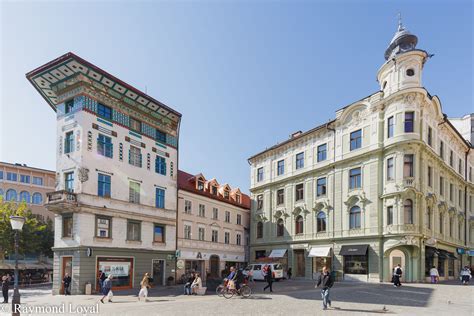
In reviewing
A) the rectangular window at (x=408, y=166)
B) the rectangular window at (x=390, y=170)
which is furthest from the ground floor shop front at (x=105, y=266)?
the rectangular window at (x=408, y=166)

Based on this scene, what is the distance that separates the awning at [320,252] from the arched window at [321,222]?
1.90 metres

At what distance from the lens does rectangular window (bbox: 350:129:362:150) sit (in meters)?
35.5

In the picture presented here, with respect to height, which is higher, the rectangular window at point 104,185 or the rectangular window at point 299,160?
the rectangular window at point 299,160

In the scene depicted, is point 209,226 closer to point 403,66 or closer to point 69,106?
point 69,106

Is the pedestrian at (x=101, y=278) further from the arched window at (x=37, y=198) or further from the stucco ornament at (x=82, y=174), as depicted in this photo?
the arched window at (x=37, y=198)

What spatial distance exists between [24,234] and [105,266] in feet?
54.0

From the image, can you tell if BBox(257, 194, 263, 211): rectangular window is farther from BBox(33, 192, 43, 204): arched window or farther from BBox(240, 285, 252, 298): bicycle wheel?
BBox(33, 192, 43, 204): arched window

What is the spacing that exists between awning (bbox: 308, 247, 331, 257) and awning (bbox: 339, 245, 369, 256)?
5.48ft

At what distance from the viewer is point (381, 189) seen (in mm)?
32656

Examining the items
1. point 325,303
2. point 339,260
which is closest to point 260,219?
point 339,260

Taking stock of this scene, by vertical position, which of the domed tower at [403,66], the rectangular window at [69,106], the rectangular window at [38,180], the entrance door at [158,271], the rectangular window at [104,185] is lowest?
the entrance door at [158,271]

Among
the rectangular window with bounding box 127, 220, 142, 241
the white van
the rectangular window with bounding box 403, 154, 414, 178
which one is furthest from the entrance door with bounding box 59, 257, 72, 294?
the rectangular window with bounding box 403, 154, 414, 178

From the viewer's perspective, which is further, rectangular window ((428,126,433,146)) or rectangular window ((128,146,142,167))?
rectangular window ((428,126,433,146))

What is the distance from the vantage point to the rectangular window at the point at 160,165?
33.4m
